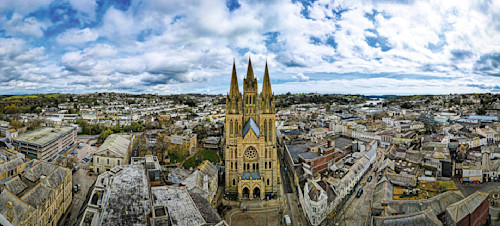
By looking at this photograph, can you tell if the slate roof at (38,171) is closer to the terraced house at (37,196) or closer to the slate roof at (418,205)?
the terraced house at (37,196)

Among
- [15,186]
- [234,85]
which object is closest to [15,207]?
[15,186]

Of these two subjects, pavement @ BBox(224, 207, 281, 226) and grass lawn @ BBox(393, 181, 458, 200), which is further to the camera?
pavement @ BBox(224, 207, 281, 226)

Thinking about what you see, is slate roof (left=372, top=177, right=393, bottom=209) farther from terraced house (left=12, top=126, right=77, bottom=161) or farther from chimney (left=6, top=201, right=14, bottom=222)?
terraced house (left=12, top=126, right=77, bottom=161)

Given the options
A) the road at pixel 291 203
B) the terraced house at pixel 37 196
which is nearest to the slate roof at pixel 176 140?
the terraced house at pixel 37 196

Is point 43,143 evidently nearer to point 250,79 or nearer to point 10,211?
point 10,211

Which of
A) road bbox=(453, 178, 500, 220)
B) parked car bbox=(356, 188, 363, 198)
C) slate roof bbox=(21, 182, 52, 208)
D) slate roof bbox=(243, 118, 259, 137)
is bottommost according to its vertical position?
parked car bbox=(356, 188, 363, 198)

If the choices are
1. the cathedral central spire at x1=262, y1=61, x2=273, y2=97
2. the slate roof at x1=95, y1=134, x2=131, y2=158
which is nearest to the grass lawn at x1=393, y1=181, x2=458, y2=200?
the cathedral central spire at x1=262, y1=61, x2=273, y2=97
